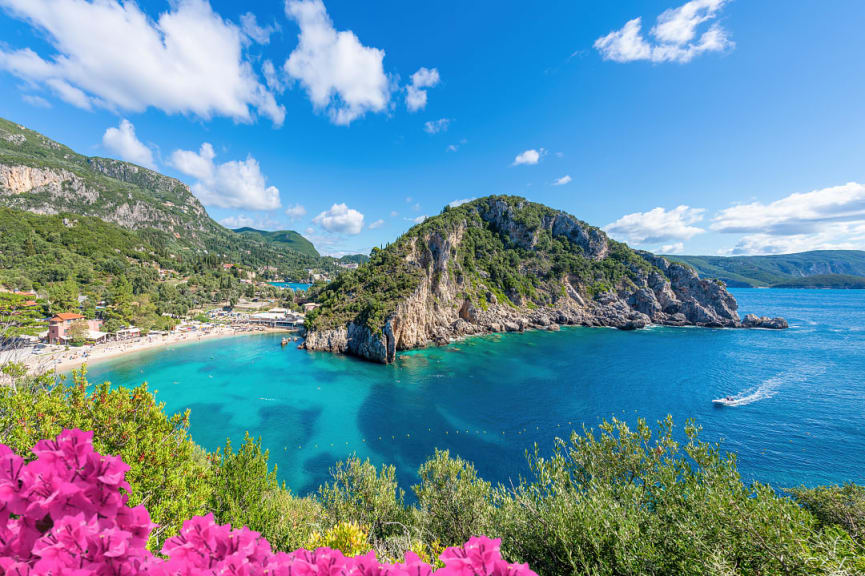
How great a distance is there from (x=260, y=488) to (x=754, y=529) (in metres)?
16.5

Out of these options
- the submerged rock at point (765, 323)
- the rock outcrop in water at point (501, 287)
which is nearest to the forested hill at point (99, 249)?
the rock outcrop in water at point (501, 287)

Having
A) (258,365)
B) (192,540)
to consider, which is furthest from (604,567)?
(258,365)

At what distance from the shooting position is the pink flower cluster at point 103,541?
6.79 ft

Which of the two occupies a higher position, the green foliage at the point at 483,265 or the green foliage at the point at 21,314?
the green foliage at the point at 483,265

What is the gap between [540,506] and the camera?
35.8 ft

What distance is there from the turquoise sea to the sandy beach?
4.17 metres

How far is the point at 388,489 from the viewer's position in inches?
585

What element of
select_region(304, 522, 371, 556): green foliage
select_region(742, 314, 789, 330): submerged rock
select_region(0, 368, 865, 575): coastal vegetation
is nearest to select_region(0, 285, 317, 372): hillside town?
select_region(0, 368, 865, 575): coastal vegetation

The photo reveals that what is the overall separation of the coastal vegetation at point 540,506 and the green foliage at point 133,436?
0.05 metres

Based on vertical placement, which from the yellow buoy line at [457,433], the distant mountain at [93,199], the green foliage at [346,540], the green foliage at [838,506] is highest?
the distant mountain at [93,199]

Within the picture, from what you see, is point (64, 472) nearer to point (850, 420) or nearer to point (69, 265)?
point (850, 420)

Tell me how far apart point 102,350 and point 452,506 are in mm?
64256

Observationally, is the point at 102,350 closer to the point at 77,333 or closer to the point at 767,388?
the point at 77,333

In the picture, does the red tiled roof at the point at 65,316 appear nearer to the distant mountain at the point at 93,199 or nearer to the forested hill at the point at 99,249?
Result: the forested hill at the point at 99,249
